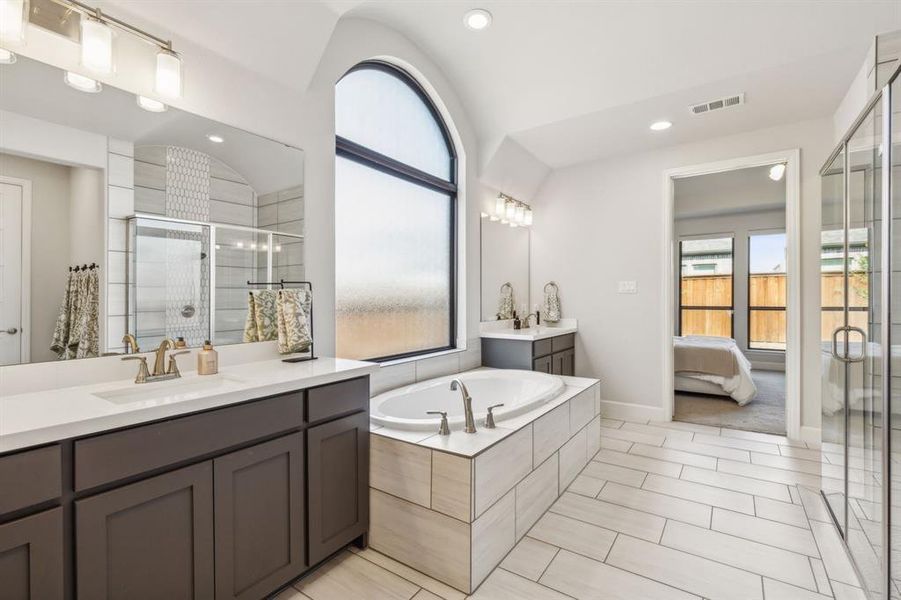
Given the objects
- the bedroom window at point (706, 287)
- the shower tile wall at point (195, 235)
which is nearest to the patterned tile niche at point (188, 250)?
the shower tile wall at point (195, 235)

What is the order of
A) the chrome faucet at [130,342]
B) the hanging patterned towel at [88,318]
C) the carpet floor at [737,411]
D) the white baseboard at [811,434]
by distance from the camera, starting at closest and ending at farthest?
the hanging patterned towel at [88,318], the chrome faucet at [130,342], the white baseboard at [811,434], the carpet floor at [737,411]

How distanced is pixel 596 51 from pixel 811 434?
134 inches

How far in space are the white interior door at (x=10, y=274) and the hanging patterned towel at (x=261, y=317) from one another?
80 cm

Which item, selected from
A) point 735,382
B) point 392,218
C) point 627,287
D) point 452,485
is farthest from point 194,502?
point 735,382

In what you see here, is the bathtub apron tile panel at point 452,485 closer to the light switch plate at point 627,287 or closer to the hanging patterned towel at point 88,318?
the hanging patterned towel at point 88,318

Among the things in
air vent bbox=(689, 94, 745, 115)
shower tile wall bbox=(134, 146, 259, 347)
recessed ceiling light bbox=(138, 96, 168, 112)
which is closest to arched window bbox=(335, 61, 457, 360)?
shower tile wall bbox=(134, 146, 259, 347)

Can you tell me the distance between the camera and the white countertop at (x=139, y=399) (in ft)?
3.50

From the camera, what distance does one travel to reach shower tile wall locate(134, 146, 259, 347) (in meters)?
1.71

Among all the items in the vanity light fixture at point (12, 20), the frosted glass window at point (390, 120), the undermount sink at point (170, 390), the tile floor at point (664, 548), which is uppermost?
the frosted glass window at point (390, 120)

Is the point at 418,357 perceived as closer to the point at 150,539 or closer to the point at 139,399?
the point at 139,399

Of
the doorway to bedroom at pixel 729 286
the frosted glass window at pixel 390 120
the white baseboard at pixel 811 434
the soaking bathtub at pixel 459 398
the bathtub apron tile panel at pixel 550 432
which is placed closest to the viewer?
the soaking bathtub at pixel 459 398

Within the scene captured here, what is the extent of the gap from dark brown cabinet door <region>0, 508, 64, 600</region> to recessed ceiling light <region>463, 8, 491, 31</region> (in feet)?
9.98

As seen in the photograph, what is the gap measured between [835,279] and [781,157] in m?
1.79

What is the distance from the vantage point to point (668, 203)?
12.7 feet
